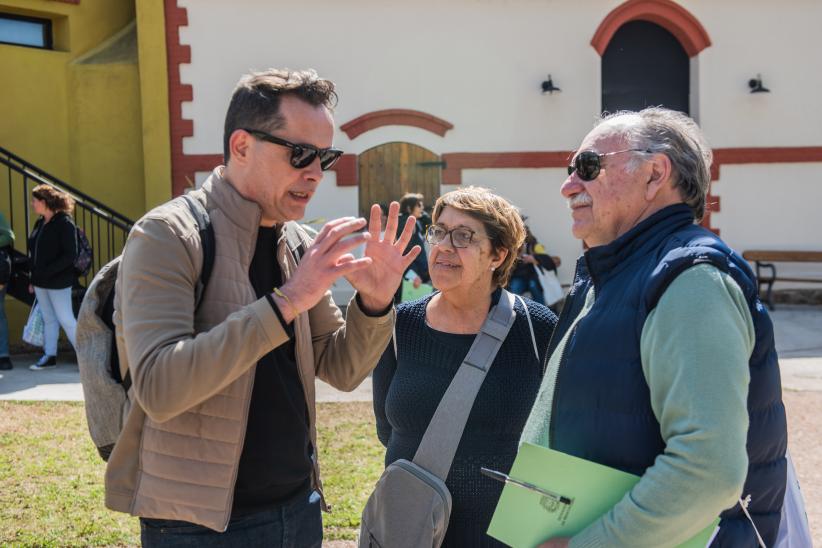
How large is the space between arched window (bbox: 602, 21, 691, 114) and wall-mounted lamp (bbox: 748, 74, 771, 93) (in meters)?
0.94

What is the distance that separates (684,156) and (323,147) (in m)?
0.89

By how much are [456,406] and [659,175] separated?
113cm

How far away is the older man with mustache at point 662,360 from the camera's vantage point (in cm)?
157

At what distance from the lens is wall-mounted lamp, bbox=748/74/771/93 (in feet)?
40.7

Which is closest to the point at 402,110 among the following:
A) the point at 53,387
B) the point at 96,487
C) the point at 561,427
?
the point at 53,387

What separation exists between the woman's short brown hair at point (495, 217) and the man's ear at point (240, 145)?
120 cm

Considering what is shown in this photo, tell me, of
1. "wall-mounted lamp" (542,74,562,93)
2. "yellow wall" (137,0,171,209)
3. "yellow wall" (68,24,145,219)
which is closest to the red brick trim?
"yellow wall" (137,0,171,209)

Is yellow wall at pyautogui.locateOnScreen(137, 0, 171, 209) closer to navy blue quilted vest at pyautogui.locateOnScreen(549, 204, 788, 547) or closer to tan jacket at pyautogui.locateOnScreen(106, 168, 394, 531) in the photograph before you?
tan jacket at pyautogui.locateOnScreen(106, 168, 394, 531)

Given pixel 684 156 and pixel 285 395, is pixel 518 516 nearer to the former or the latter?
pixel 285 395

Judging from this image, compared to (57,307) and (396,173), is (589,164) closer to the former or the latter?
(57,307)

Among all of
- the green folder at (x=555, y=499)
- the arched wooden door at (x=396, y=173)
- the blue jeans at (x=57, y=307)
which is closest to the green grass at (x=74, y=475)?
the blue jeans at (x=57, y=307)

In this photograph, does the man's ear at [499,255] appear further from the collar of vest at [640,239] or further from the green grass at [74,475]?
the green grass at [74,475]

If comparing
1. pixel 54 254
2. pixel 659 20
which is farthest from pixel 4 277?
pixel 659 20

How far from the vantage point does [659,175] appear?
190 centimetres
